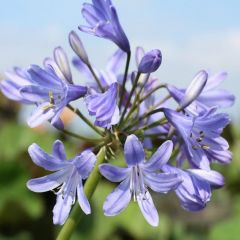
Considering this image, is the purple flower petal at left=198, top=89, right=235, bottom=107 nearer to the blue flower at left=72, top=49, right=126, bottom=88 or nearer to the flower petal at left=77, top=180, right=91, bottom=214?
the blue flower at left=72, top=49, right=126, bottom=88

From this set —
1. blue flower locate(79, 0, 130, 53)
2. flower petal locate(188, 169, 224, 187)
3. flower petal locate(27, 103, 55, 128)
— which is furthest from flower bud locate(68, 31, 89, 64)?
flower petal locate(188, 169, 224, 187)

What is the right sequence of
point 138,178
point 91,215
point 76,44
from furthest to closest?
point 91,215
point 76,44
point 138,178

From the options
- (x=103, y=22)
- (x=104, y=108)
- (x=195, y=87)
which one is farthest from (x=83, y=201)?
(x=103, y=22)

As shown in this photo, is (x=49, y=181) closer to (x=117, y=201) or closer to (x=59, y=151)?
(x=59, y=151)

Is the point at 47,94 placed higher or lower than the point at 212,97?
higher

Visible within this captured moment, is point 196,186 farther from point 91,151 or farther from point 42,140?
point 42,140
